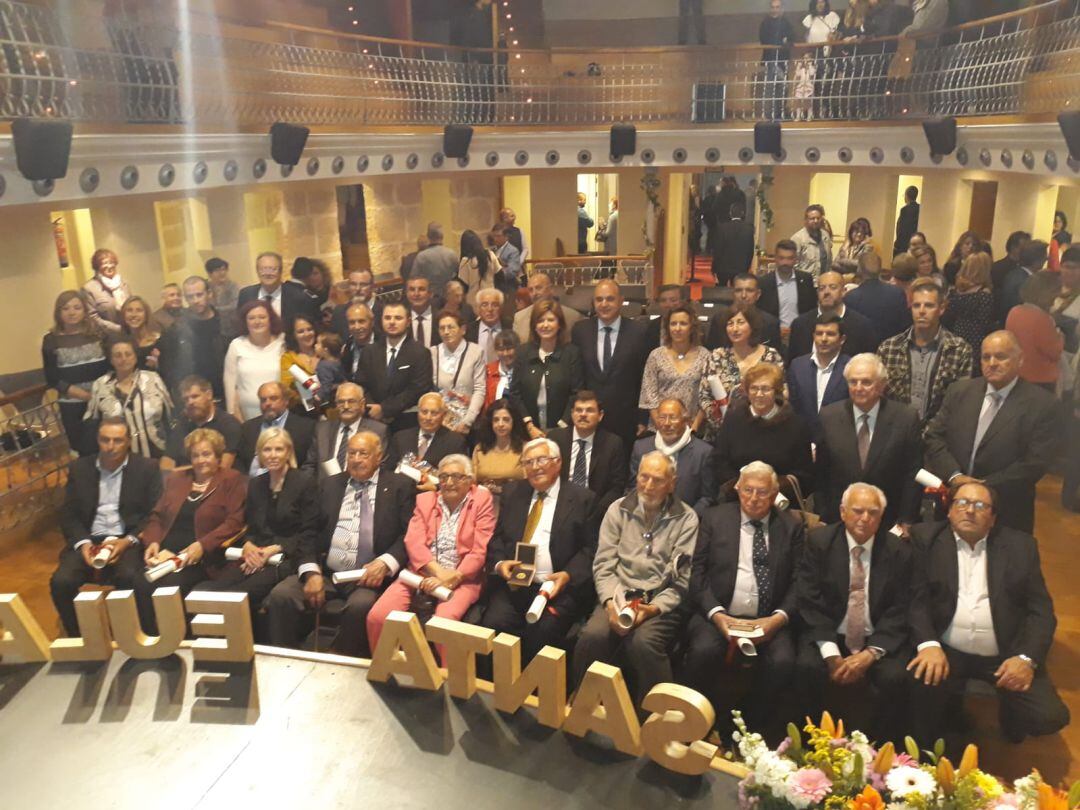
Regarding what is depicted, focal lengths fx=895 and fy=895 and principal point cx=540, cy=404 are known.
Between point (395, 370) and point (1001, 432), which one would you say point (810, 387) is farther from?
point (395, 370)

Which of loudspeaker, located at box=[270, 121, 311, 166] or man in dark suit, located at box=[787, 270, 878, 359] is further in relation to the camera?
loudspeaker, located at box=[270, 121, 311, 166]

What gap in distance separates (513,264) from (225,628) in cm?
705

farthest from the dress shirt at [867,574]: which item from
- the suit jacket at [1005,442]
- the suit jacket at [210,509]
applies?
the suit jacket at [210,509]

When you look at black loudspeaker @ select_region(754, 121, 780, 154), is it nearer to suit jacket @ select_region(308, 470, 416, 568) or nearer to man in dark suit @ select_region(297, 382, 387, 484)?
man in dark suit @ select_region(297, 382, 387, 484)

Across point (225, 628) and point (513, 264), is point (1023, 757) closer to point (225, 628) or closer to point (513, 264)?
point (225, 628)

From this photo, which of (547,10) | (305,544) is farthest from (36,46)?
(547,10)

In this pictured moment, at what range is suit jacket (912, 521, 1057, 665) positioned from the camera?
379 cm

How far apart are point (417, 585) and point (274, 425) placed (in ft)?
5.04

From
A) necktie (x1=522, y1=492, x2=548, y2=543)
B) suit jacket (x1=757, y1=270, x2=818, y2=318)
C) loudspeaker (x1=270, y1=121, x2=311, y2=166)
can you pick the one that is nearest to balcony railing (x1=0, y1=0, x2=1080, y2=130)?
loudspeaker (x1=270, y1=121, x2=311, y2=166)

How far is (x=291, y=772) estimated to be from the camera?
3.45m

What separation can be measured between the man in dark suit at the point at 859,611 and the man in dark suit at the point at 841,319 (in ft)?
5.78

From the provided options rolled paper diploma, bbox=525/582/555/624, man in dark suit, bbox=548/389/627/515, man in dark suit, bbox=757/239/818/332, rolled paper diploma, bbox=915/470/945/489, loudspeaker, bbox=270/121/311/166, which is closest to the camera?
rolled paper diploma, bbox=525/582/555/624

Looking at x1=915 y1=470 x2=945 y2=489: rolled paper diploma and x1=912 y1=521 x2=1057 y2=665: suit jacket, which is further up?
x1=915 y1=470 x2=945 y2=489: rolled paper diploma

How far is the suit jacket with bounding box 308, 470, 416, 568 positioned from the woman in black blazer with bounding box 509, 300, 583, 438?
1.09 meters
